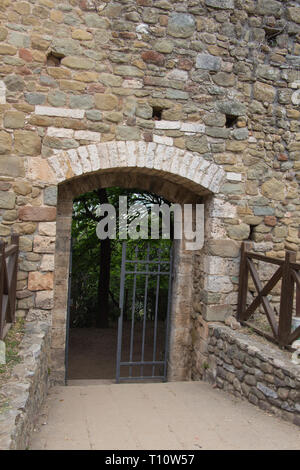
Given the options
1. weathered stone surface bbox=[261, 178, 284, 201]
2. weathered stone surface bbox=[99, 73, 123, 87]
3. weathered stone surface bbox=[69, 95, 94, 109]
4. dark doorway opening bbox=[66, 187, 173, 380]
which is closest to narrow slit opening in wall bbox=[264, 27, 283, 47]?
weathered stone surface bbox=[261, 178, 284, 201]

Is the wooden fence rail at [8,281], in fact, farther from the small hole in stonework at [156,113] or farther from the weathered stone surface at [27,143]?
the small hole in stonework at [156,113]

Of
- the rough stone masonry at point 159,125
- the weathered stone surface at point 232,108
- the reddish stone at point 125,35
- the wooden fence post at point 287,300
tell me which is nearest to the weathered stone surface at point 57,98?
the rough stone masonry at point 159,125

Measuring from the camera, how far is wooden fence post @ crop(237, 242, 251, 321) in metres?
4.38

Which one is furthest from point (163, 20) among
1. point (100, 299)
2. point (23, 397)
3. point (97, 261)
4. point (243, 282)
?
point (97, 261)

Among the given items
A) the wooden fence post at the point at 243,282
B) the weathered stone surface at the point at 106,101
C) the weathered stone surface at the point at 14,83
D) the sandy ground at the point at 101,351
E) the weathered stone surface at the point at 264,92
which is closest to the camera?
the weathered stone surface at the point at 14,83

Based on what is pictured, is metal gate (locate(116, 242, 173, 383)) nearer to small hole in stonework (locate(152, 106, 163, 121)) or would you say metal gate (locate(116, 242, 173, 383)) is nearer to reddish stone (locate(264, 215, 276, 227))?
reddish stone (locate(264, 215, 276, 227))

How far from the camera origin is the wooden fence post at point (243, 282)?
14.4 ft

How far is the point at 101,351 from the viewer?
22.1ft

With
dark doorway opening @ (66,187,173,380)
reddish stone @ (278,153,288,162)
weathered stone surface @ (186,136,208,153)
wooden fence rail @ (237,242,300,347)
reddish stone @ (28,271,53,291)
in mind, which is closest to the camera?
wooden fence rail @ (237,242,300,347)

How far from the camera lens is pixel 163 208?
6613 millimetres

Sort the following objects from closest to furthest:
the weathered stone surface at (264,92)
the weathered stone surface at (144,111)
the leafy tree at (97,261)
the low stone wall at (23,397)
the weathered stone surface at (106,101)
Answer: the low stone wall at (23,397) → the weathered stone surface at (106,101) → the weathered stone surface at (144,111) → the weathered stone surface at (264,92) → the leafy tree at (97,261)

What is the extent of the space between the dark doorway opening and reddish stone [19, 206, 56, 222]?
1869 mm

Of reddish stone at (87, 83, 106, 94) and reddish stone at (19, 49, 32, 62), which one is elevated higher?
reddish stone at (19, 49, 32, 62)

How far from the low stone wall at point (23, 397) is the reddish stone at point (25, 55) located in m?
2.55
